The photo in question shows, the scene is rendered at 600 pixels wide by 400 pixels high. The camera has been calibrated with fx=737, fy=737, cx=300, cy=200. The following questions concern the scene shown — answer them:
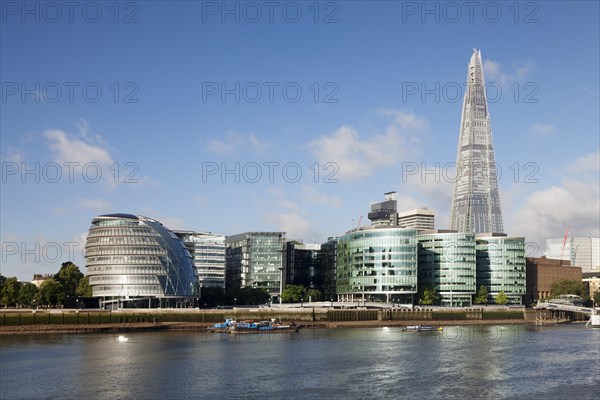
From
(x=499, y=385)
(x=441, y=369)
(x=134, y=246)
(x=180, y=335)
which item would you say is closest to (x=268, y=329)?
(x=180, y=335)

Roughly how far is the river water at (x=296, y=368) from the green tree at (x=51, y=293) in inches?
2027

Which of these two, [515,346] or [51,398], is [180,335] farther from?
[51,398]

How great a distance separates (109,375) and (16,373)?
10.5 meters

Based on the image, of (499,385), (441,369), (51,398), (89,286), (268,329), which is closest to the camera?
(51,398)

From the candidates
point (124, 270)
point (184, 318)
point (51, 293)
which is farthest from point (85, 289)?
point (184, 318)

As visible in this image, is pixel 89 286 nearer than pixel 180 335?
No

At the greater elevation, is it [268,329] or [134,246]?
[134,246]

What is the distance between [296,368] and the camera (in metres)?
88.8

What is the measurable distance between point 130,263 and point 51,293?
832 inches

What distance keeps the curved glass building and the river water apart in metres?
59.0

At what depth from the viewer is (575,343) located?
414 feet

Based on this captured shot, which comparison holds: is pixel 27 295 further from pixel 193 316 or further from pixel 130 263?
pixel 193 316

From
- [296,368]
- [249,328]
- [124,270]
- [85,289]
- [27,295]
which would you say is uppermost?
[124,270]

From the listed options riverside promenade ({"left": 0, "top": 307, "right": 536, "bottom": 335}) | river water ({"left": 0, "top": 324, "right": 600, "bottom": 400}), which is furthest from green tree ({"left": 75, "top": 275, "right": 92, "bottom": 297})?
river water ({"left": 0, "top": 324, "right": 600, "bottom": 400})
